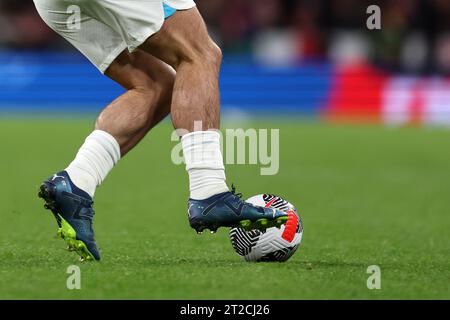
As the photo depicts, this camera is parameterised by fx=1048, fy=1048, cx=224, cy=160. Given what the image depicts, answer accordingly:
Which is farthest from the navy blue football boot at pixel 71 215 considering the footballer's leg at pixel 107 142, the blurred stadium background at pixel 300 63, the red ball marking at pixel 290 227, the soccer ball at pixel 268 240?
the blurred stadium background at pixel 300 63

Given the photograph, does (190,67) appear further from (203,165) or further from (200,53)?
(203,165)

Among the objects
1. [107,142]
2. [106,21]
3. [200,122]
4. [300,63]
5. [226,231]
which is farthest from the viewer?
[300,63]

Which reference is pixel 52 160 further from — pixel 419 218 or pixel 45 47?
pixel 45 47


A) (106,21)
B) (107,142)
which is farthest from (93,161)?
(106,21)

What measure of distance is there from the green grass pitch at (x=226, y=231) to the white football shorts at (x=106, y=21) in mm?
953

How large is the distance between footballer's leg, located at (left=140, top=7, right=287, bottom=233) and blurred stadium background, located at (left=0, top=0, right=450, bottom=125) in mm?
12899

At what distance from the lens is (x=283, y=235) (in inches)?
187

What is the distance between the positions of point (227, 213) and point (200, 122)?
406 millimetres

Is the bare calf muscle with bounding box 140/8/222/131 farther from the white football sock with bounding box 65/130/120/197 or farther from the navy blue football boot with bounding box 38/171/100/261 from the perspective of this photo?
the navy blue football boot with bounding box 38/171/100/261

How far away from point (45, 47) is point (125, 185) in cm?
1121

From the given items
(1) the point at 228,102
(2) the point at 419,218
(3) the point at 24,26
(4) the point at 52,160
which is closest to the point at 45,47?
(3) the point at 24,26

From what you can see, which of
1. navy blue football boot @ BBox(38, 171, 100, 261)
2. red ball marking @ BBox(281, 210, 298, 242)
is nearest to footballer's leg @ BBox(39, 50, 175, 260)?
navy blue football boot @ BBox(38, 171, 100, 261)

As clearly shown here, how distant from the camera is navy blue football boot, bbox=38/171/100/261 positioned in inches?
176

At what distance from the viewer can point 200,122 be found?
14.7 ft
